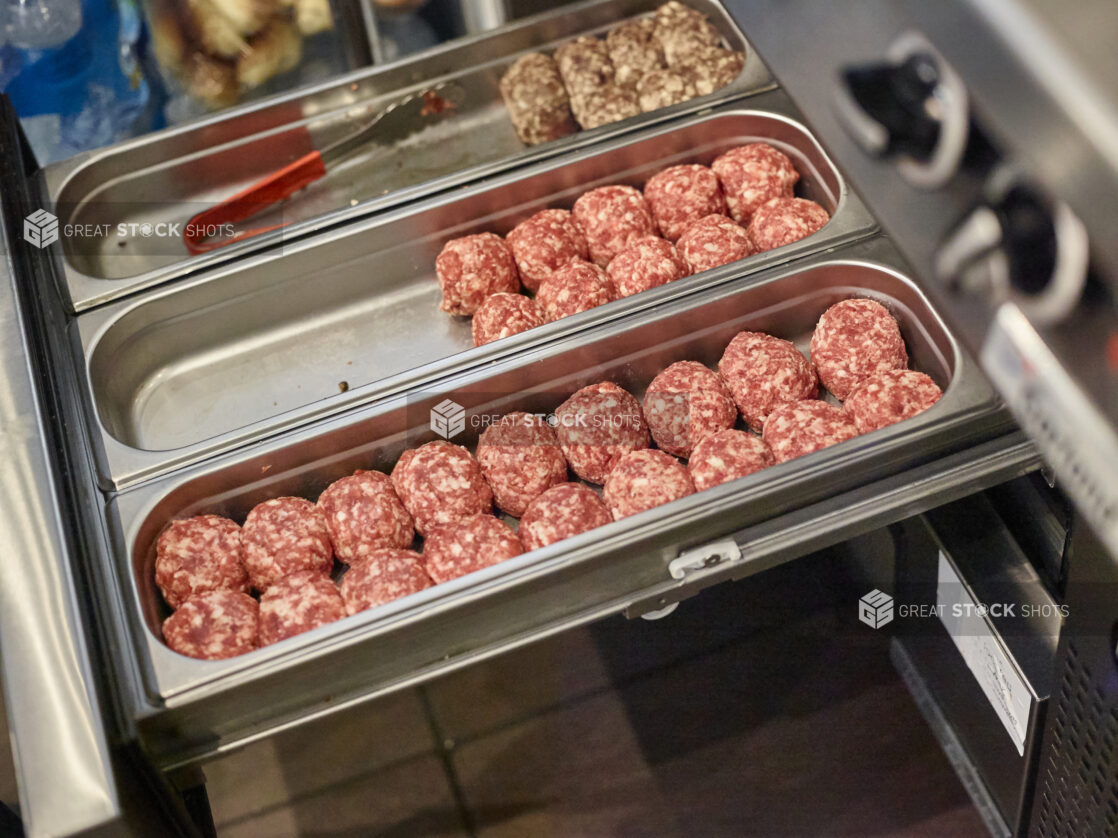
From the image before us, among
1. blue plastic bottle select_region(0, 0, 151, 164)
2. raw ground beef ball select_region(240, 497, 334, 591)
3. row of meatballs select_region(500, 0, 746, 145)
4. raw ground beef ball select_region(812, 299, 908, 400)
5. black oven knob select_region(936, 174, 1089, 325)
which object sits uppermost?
blue plastic bottle select_region(0, 0, 151, 164)

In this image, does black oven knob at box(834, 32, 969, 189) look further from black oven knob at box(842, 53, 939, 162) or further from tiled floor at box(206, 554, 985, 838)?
tiled floor at box(206, 554, 985, 838)

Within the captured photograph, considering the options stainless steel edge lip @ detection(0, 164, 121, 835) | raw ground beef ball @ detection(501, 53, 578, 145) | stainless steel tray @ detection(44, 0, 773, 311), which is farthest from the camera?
raw ground beef ball @ detection(501, 53, 578, 145)

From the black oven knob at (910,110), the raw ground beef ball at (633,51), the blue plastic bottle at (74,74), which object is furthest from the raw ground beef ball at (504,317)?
the blue plastic bottle at (74,74)

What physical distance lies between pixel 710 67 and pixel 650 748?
1676mm

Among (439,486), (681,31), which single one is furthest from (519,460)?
(681,31)

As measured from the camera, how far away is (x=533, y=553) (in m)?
1.50

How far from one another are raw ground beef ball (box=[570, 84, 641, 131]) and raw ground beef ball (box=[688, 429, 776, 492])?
975 mm

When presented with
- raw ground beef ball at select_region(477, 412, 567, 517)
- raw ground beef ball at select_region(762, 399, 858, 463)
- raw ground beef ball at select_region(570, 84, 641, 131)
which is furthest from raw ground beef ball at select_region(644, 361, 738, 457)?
raw ground beef ball at select_region(570, 84, 641, 131)

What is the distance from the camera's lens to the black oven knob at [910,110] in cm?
78

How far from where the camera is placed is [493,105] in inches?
99.7

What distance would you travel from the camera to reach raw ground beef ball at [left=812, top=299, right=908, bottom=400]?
1.82 meters

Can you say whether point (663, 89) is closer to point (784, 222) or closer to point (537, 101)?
point (537, 101)

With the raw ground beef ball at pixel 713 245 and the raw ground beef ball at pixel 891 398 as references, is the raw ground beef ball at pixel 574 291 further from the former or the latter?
the raw ground beef ball at pixel 891 398

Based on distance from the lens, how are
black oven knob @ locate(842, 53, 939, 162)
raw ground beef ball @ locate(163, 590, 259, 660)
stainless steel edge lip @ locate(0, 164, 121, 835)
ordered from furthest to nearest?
raw ground beef ball @ locate(163, 590, 259, 660) < stainless steel edge lip @ locate(0, 164, 121, 835) < black oven knob @ locate(842, 53, 939, 162)
